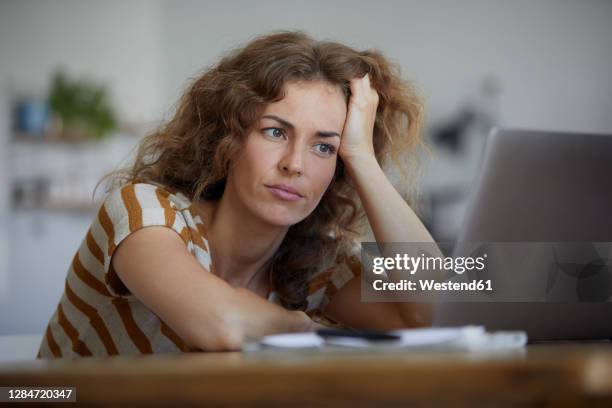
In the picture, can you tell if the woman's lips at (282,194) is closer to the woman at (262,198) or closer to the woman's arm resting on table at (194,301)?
the woman at (262,198)

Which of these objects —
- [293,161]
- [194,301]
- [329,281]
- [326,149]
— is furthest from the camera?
[329,281]

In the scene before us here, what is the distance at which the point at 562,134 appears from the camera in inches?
36.5

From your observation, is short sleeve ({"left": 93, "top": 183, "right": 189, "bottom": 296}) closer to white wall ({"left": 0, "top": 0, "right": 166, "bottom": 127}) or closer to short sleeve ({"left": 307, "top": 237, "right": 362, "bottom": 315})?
short sleeve ({"left": 307, "top": 237, "right": 362, "bottom": 315})

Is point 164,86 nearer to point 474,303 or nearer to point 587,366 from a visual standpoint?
point 474,303

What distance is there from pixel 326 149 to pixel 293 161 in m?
0.13

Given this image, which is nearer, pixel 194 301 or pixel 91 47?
pixel 194 301

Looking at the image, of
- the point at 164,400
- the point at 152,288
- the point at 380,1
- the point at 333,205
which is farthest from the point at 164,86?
the point at 164,400

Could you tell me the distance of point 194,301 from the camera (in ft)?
3.46

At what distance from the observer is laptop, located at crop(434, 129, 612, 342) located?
903 mm

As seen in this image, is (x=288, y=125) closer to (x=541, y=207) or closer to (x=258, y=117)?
(x=258, y=117)

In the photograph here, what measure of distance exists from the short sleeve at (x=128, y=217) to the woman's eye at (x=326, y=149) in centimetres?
33

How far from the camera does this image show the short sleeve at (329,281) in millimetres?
1623
